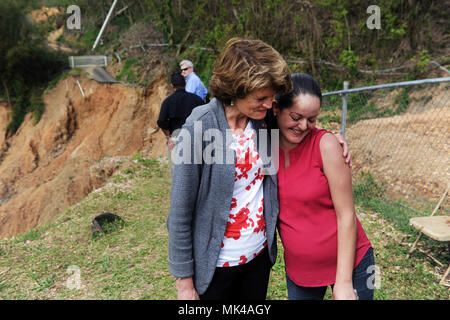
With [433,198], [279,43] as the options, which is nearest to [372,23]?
[279,43]

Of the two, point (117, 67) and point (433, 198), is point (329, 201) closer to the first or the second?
point (433, 198)

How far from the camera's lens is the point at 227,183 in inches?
53.6

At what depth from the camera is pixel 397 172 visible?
482cm

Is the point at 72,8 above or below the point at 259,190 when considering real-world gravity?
above

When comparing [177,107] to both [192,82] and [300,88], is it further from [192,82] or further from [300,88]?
[300,88]

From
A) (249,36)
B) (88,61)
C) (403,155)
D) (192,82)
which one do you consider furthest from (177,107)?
(88,61)

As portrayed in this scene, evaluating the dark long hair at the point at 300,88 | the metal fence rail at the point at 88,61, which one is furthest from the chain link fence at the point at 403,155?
the metal fence rail at the point at 88,61

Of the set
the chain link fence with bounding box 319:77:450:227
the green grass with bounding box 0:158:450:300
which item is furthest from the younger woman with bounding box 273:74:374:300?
the chain link fence with bounding box 319:77:450:227

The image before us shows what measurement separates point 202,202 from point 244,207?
0.21 m

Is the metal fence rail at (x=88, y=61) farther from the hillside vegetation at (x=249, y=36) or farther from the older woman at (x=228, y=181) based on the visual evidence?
the older woman at (x=228, y=181)

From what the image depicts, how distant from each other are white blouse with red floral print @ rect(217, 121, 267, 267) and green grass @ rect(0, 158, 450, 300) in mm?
1789

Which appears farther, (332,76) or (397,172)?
(332,76)

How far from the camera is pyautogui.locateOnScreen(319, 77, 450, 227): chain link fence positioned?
4207 mm
